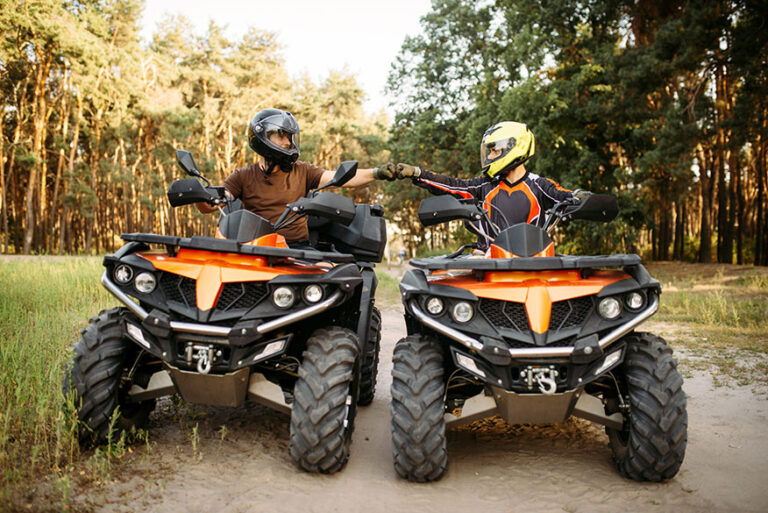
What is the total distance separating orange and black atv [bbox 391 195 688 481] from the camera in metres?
3.18

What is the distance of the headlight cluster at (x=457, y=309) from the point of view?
3352 millimetres

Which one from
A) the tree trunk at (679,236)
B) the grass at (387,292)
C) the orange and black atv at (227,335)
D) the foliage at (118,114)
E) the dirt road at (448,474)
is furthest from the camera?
the tree trunk at (679,236)

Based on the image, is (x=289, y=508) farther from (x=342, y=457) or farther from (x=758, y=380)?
(x=758, y=380)

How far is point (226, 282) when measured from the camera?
336cm

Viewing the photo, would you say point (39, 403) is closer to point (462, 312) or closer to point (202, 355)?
point (202, 355)

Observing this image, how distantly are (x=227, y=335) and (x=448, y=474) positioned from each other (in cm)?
159

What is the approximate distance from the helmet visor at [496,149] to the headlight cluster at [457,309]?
4.70 feet

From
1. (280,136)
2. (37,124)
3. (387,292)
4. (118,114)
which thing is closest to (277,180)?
(280,136)

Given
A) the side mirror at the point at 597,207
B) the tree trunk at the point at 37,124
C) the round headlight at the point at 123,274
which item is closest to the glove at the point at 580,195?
the side mirror at the point at 597,207

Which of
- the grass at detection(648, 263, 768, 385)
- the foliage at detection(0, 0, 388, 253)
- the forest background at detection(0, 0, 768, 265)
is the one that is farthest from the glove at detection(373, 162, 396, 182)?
the foliage at detection(0, 0, 388, 253)

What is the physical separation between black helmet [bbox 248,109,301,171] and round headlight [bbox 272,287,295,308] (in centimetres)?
141

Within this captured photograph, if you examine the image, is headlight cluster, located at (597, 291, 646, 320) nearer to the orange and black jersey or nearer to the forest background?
the orange and black jersey

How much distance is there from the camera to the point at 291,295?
3.42 m

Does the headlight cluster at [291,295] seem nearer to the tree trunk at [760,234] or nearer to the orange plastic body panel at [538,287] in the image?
the orange plastic body panel at [538,287]
